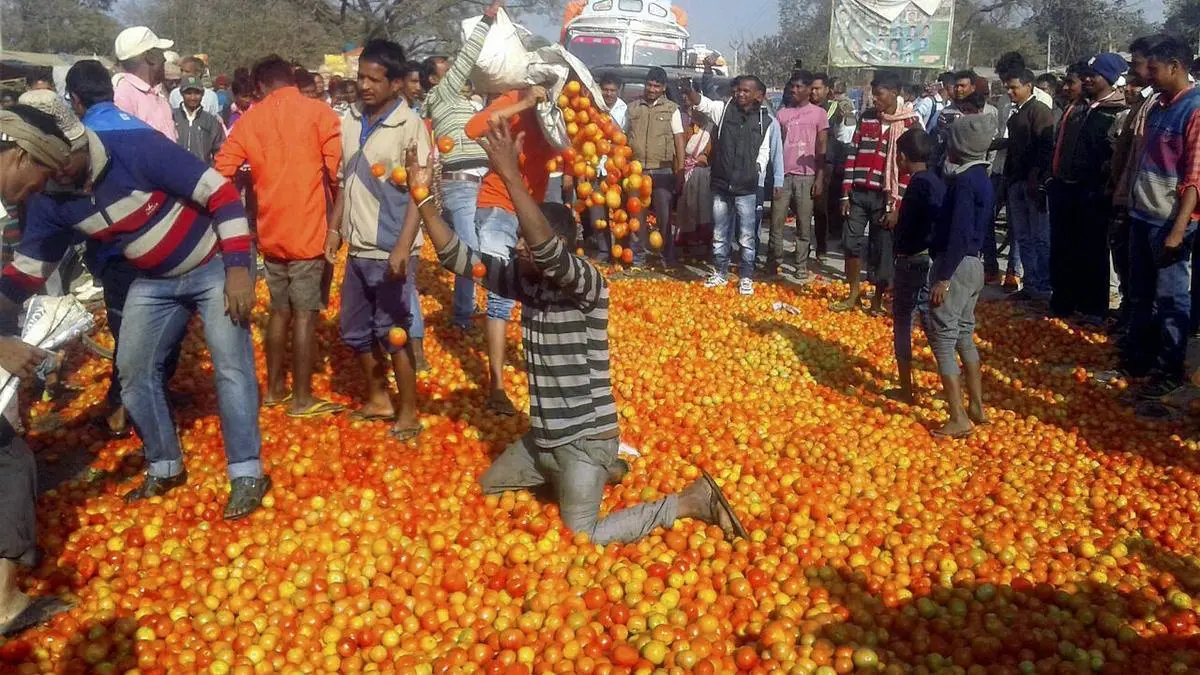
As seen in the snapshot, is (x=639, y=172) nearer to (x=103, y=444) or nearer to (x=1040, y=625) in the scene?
(x=1040, y=625)

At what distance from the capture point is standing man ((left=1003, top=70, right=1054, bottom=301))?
965 centimetres

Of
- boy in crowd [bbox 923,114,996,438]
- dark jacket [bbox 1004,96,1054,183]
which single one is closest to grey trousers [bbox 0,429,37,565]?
boy in crowd [bbox 923,114,996,438]

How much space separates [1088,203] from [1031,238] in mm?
1298

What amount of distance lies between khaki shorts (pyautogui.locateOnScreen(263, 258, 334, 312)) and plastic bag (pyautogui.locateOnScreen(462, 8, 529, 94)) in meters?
2.14

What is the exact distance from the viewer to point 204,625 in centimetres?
403

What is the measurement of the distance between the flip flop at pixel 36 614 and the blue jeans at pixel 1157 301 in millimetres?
7432

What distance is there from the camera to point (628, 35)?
2247cm

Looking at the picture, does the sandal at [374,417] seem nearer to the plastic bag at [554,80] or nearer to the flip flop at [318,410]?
the flip flop at [318,410]

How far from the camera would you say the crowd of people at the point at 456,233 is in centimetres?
436

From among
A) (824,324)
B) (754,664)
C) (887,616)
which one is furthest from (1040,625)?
(824,324)

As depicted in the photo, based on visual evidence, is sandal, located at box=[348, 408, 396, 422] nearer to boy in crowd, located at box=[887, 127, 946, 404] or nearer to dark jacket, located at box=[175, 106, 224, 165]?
boy in crowd, located at box=[887, 127, 946, 404]

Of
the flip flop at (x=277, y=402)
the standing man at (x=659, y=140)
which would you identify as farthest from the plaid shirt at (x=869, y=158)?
the flip flop at (x=277, y=402)

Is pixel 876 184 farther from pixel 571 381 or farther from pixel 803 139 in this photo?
pixel 571 381

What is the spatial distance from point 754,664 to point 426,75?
25.4 feet
